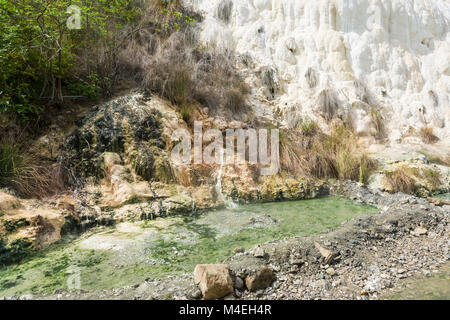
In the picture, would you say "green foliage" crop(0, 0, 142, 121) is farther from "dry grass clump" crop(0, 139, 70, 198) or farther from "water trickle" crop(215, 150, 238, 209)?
"water trickle" crop(215, 150, 238, 209)

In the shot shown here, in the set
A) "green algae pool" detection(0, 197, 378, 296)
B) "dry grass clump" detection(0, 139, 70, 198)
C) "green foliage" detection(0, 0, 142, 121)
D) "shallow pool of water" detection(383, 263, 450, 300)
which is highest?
A: "green foliage" detection(0, 0, 142, 121)

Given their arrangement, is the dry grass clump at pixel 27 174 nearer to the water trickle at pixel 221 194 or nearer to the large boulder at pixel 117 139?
the large boulder at pixel 117 139

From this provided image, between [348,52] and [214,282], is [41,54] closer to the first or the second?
[214,282]

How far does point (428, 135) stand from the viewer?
7.04 meters

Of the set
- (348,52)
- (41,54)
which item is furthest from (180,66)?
(348,52)

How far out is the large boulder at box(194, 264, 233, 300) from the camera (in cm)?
176

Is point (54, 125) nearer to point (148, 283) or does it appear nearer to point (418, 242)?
point (148, 283)

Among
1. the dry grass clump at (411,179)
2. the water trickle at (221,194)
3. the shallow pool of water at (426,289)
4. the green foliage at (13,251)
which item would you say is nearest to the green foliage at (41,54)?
the green foliage at (13,251)

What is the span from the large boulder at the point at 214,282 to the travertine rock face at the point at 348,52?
18.8ft

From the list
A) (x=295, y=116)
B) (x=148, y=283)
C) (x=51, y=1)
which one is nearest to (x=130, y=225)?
(x=148, y=283)

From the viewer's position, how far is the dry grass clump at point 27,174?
3113 millimetres

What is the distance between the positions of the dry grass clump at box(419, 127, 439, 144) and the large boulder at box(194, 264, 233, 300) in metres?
7.52

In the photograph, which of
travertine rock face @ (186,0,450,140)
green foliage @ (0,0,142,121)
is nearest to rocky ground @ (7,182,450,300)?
green foliage @ (0,0,142,121)
